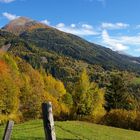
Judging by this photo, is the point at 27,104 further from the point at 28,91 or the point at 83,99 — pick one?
the point at 83,99

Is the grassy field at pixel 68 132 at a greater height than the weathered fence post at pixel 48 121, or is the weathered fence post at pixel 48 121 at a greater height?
the weathered fence post at pixel 48 121

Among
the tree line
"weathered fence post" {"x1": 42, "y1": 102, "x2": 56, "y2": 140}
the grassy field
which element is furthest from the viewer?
the tree line

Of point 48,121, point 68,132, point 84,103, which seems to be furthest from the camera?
point 84,103

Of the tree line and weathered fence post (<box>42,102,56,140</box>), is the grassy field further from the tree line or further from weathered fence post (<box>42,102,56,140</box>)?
the tree line

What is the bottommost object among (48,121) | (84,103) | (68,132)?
(68,132)

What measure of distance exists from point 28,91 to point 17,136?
5471 centimetres

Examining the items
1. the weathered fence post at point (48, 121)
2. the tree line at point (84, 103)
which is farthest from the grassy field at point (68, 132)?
the tree line at point (84, 103)

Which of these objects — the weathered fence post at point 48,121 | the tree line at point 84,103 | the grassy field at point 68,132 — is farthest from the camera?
the tree line at point 84,103

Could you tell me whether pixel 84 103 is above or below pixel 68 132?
above

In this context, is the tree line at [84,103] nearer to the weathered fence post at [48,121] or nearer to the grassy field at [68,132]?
the grassy field at [68,132]

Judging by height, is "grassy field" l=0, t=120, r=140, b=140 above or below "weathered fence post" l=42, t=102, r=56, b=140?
below

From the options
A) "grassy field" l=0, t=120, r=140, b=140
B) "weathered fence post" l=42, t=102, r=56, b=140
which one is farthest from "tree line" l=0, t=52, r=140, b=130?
"weathered fence post" l=42, t=102, r=56, b=140

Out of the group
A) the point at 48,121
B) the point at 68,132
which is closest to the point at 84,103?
the point at 68,132

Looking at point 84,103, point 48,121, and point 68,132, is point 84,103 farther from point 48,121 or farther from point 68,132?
point 48,121
